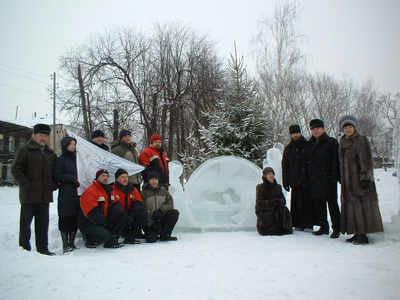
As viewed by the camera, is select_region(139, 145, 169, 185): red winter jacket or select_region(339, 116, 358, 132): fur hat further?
select_region(139, 145, 169, 185): red winter jacket

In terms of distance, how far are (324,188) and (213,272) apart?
2816 mm

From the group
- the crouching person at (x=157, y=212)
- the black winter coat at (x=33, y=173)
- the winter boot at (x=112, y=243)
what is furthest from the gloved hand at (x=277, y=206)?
the black winter coat at (x=33, y=173)

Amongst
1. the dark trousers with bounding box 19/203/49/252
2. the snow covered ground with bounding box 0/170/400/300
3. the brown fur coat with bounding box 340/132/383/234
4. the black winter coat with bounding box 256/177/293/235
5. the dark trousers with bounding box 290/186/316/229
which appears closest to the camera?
the snow covered ground with bounding box 0/170/400/300

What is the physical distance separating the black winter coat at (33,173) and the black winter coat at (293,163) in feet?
13.4

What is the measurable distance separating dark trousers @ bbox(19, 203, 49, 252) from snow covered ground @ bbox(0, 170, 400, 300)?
478 millimetres

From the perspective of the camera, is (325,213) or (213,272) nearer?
(213,272)

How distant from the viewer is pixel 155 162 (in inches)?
222

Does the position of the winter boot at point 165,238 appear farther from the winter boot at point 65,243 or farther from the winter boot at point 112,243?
the winter boot at point 65,243

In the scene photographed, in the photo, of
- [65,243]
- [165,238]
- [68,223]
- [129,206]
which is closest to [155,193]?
[129,206]

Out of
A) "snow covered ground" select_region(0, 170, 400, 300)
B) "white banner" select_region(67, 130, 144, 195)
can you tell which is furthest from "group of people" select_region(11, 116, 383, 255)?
"snow covered ground" select_region(0, 170, 400, 300)

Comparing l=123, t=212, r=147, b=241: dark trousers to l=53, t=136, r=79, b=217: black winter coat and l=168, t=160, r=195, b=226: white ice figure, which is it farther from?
l=168, t=160, r=195, b=226: white ice figure

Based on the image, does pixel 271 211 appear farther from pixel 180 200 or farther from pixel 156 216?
pixel 156 216

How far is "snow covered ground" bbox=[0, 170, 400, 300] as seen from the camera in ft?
8.31

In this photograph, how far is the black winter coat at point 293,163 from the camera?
5395 mm
